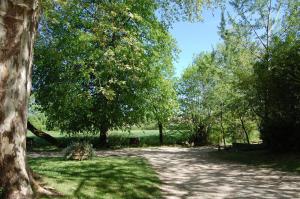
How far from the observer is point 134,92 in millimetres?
25547

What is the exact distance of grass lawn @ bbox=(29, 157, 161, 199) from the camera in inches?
376

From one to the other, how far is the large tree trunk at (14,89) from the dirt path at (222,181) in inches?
169

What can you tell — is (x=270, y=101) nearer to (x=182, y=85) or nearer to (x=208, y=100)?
(x=208, y=100)

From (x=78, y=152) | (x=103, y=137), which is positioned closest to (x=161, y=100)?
(x=103, y=137)

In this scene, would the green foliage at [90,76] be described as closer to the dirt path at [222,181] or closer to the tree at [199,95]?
the tree at [199,95]

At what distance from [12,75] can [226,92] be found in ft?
74.4

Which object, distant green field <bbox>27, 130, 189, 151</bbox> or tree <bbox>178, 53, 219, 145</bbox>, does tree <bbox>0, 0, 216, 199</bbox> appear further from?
tree <bbox>178, 53, 219, 145</bbox>

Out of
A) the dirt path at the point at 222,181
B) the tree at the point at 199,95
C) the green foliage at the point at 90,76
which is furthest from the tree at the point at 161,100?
the dirt path at the point at 222,181

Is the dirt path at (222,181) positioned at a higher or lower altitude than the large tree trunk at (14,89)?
lower

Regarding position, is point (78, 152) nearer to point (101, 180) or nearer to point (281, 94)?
point (101, 180)

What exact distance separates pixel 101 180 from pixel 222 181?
4233 millimetres

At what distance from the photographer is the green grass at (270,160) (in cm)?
1526

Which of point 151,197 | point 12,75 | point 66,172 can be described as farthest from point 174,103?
point 12,75

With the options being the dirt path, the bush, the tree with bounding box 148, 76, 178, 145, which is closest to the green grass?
the dirt path
